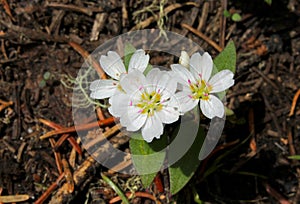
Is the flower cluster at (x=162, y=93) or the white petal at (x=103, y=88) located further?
the white petal at (x=103, y=88)

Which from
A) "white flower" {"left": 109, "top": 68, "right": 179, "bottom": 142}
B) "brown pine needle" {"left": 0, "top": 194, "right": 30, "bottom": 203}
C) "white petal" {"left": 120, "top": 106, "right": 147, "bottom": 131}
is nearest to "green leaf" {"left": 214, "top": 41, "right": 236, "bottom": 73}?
"white flower" {"left": 109, "top": 68, "right": 179, "bottom": 142}

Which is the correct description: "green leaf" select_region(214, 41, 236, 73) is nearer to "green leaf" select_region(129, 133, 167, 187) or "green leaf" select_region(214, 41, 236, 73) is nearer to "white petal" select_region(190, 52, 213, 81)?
"white petal" select_region(190, 52, 213, 81)

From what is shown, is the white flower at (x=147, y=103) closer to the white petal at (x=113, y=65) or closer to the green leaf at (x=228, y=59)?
the white petal at (x=113, y=65)

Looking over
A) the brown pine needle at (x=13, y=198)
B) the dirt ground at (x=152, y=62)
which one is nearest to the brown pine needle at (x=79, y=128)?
the dirt ground at (x=152, y=62)

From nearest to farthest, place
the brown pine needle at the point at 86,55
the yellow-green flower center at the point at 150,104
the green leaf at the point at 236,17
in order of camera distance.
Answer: the yellow-green flower center at the point at 150,104
the brown pine needle at the point at 86,55
the green leaf at the point at 236,17

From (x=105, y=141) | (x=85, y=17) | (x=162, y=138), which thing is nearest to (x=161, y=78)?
(x=162, y=138)
